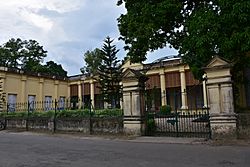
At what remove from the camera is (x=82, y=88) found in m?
40.9

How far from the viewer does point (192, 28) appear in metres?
11.3

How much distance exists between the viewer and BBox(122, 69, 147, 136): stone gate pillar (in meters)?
12.8

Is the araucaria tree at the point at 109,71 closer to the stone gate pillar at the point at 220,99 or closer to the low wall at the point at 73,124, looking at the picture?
the low wall at the point at 73,124

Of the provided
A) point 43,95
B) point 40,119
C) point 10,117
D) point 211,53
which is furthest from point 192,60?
point 43,95

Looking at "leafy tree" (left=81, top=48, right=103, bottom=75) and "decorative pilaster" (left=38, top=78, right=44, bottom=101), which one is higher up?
"leafy tree" (left=81, top=48, right=103, bottom=75)

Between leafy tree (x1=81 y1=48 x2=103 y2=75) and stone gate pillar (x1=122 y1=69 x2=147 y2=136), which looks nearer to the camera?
stone gate pillar (x1=122 y1=69 x2=147 y2=136)

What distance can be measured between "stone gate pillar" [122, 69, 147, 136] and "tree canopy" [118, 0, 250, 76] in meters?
1.98

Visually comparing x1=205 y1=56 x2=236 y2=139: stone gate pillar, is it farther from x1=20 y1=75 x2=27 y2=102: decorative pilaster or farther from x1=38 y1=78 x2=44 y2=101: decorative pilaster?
x1=38 y1=78 x2=44 y2=101: decorative pilaster

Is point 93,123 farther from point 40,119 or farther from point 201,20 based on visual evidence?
point 201,20

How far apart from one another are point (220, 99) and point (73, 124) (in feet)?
26.8

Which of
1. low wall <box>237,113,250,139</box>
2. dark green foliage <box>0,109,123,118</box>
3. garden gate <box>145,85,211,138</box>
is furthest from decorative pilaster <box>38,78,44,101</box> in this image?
low wall <box>237,113,250,139</box>

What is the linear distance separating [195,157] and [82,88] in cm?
3452

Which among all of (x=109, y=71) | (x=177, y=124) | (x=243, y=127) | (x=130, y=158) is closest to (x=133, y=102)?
(x=177, y=124)

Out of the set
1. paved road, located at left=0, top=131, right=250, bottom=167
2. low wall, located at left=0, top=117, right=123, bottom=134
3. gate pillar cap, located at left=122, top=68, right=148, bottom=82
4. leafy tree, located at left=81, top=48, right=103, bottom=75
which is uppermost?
leafy tree, located at left=81, top=48, right=103, bottom=75
